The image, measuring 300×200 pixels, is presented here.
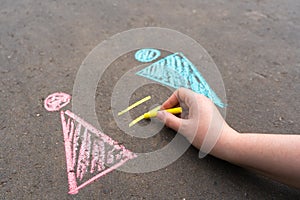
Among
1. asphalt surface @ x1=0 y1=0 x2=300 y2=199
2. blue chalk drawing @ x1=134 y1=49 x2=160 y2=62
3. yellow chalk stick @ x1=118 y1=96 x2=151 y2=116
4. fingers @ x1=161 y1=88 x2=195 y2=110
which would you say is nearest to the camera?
asphalt surface @ x1=0 y1=0 x2=300 y2=199

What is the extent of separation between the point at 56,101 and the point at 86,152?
1.12 ft

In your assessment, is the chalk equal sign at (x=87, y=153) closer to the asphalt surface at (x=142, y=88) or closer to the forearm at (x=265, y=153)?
the asphalt surface at (x=142, y=88)

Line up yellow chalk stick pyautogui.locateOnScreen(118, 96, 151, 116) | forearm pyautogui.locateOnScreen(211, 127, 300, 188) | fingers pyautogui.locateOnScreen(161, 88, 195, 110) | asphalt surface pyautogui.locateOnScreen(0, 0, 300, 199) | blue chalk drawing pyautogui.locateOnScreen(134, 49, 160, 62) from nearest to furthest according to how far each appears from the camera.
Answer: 1. forearm pyautogui.locateOnScreen(211, 127, 300, 188)
2. asphalt surface pyautogui.locateOnScreen(0, 0, 300, 199)
3. fingers pyautogui.locateOnScreen(161, 88, 195, 110)
4. yellow chalk stick pyautogui.locateOnScreen(118, 96, 151, 116)
5. blue chalk drawing pyautogui.locateOnScreen(134, 49, 160, 62)

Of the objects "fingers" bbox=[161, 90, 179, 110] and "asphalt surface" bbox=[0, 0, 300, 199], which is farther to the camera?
"fingers" bbox=[161, 90, 179, 110]

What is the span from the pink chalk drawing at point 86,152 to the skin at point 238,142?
0.25 metres

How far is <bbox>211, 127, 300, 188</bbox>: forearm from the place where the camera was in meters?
1.01

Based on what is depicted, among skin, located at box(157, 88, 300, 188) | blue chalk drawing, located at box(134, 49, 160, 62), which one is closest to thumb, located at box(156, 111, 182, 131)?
skin, located at box(157, 88, 300, 188)

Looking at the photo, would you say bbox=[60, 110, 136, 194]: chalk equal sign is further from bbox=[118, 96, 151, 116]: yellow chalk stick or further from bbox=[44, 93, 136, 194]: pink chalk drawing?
bbox=[118, 96, 151, 116]: yellow chalk stick

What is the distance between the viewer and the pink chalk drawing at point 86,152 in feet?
3.78

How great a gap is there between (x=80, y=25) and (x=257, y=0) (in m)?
1.26

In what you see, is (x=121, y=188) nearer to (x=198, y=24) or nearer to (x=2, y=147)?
(x=2, y=147)

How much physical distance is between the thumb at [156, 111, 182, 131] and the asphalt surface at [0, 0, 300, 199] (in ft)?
0.20

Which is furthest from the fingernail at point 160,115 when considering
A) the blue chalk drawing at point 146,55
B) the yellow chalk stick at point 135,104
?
the blue chalk drawing at point 146,55

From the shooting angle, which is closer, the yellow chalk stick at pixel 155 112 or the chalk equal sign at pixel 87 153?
the chalk equal sign at pixel 87 153
